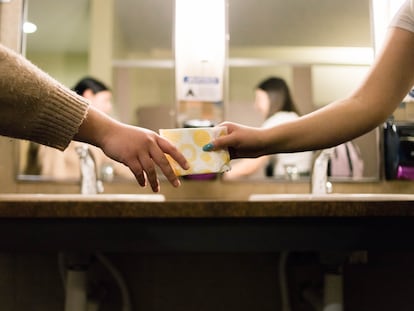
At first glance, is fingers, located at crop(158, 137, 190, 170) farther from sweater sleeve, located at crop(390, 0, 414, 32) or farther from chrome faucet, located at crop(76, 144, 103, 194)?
→ chrome faucet, located at crop(76, 144, 103, 194)

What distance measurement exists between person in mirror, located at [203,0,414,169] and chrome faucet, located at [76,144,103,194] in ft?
2.18

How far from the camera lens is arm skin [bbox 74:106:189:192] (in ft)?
2.42

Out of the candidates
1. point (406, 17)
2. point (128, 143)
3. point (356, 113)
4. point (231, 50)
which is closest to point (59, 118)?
point (128, 143)

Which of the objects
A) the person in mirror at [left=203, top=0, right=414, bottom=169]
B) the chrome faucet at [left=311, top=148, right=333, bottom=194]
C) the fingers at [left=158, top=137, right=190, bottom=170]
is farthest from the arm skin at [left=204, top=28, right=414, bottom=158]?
the chrome faucet at [left=311, top=148, right=333, bottom=194]

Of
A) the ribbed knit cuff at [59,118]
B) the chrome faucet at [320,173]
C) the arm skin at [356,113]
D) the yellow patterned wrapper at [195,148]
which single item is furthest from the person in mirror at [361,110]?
the chrome faucet at [320,173]

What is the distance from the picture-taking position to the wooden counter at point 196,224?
2.33 ft

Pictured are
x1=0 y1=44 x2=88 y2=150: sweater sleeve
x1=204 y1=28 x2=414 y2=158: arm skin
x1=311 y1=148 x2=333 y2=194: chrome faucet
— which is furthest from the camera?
x1=311 y1=148 x2=333 y2=194: chrome faucet

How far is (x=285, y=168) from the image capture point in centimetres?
151

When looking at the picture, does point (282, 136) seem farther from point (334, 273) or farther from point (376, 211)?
point (334, 273)

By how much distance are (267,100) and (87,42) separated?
64 cm

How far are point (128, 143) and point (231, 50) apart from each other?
2.93 ft

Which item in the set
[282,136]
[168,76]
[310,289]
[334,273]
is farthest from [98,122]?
[310,289]

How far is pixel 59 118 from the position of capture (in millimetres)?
684

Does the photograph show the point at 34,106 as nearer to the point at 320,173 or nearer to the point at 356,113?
the point at 356,113
